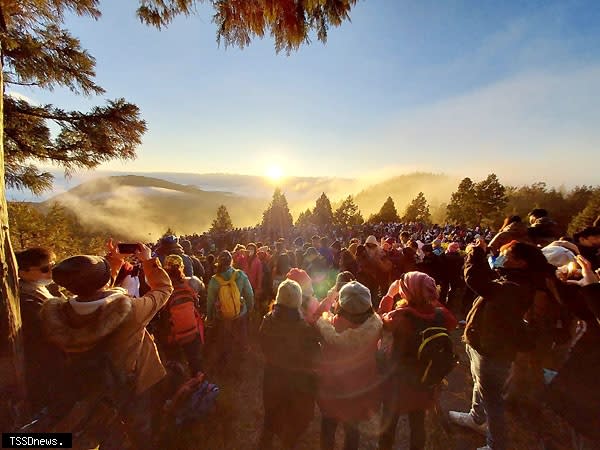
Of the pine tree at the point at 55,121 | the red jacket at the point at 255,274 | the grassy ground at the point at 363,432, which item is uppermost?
the pine tree at the point at 55,121

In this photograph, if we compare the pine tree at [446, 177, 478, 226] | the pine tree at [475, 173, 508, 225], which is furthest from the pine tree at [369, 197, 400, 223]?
the pine tree at [475, 173, 508, 225]

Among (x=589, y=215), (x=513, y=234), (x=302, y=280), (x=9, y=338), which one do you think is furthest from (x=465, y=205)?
(x=9, y=338)

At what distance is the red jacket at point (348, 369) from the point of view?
2.88m

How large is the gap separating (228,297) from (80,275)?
287 centimetres

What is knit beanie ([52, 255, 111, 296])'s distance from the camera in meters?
2.30

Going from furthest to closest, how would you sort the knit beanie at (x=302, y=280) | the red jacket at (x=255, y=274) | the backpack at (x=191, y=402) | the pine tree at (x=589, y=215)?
the pine tree at (x=589, y=215), the red jacket at (x=255, y=274), the knit beanie at (x=302, y=280), the backpack at (x=191, y=402)

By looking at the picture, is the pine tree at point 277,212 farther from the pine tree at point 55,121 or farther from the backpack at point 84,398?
the backpack at point 84,398

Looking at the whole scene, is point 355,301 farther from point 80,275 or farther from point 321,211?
point 321,211

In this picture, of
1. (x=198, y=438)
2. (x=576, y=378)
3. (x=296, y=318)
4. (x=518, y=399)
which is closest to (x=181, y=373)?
(x=198, y=438)

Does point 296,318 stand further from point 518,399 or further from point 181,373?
point 518,399

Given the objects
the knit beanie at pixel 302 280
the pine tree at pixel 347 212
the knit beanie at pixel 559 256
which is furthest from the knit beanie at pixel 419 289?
the pine tree at pixel 347 212

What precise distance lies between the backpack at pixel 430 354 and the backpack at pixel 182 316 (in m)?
2.87

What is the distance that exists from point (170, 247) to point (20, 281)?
9.14 ft

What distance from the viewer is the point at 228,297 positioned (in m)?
5.02
